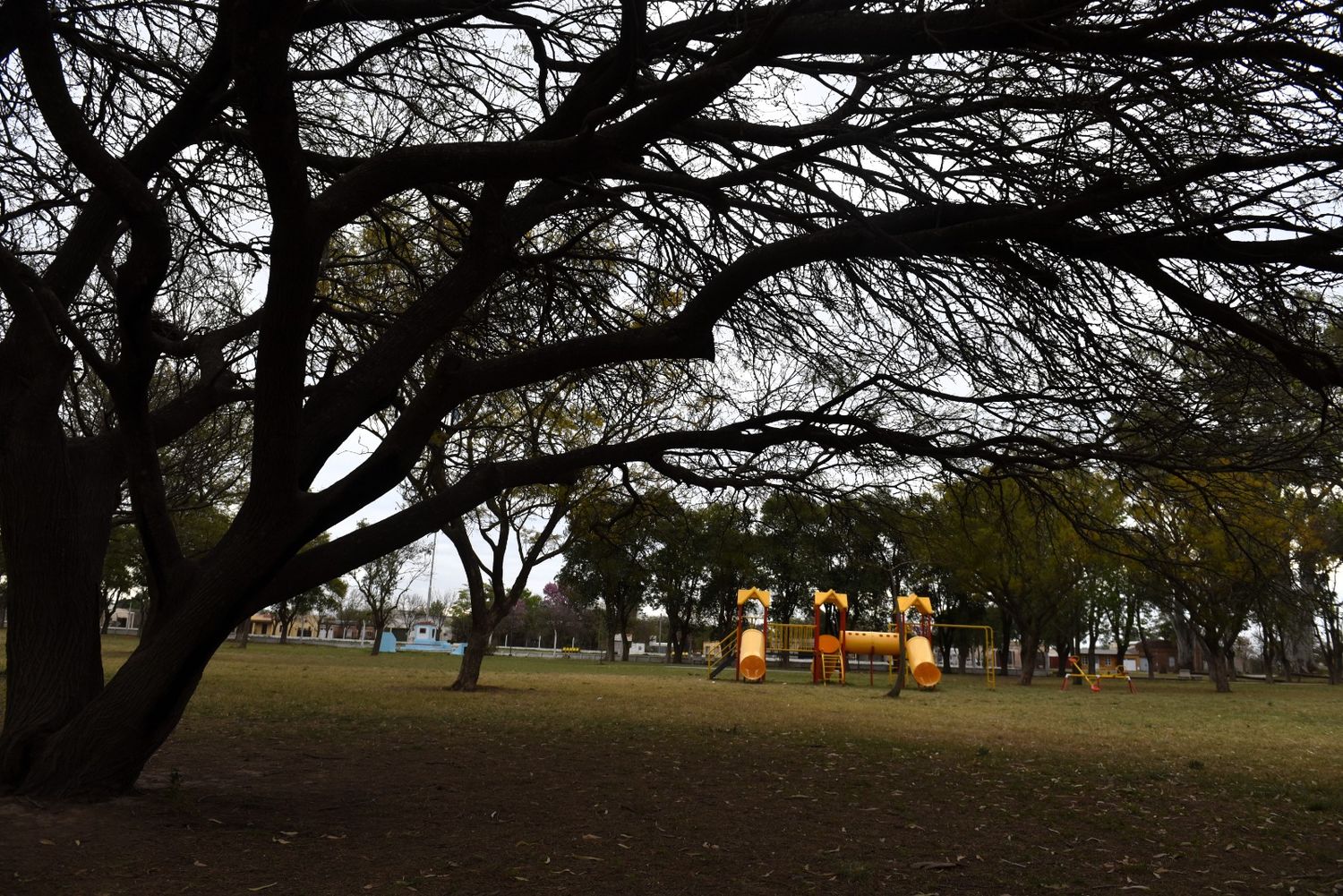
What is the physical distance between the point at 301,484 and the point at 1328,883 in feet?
21.3

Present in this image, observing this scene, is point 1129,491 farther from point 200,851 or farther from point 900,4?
point 200,851

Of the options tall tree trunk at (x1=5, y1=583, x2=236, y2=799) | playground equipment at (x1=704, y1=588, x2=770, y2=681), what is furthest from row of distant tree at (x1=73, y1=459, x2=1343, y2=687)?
tall tree trunk at (x1=5, y1=583, x2=236, y2=799)

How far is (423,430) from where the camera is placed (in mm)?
5719

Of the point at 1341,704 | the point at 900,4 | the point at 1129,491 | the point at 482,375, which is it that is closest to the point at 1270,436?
the point at 1129,491

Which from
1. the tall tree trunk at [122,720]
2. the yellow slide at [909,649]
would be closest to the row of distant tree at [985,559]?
the yellow slide at [909,649]

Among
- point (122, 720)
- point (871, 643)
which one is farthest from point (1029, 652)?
point (122, 720)

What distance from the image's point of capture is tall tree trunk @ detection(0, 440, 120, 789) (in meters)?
5.68

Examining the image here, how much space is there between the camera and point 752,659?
93.2 ft

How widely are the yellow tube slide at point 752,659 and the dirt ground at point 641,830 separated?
20.0 metres

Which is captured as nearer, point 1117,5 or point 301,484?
point 1117,5

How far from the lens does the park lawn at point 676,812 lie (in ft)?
14.8

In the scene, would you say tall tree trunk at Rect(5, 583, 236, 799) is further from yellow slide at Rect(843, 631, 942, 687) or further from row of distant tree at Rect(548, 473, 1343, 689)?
yellow slide at Rect(843, 631, 942, 687)

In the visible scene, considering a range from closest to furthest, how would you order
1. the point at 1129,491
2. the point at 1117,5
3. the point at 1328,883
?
the point at 1117,5
the point at 1328,883
the point at 1129,491

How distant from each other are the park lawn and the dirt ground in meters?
0.02
